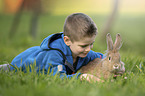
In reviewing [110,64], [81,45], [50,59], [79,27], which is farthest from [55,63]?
[110,64]

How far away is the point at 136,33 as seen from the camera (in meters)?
11.7

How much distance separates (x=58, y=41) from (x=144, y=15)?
38.1 ft

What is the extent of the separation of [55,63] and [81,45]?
0.53 metres

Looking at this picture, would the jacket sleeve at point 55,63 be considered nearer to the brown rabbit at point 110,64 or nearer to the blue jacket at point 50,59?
the blue jacket at point 50,59

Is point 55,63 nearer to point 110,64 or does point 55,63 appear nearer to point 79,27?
point 79,27

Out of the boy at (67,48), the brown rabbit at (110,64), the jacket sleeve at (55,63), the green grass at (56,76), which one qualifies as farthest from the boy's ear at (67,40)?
the green grass at (56,76)

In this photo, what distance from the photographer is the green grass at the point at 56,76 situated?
1971mm

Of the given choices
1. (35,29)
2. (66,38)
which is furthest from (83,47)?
(35,29)

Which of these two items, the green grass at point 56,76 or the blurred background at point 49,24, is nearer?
the green grass at point 56,76

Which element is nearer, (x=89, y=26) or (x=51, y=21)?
(x=89, y=26)

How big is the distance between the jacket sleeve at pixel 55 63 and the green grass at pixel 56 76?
0.90ft

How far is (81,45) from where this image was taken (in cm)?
325

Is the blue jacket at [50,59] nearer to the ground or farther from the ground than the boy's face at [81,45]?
nearer to the ground

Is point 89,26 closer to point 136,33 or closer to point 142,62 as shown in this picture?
point 142,62
